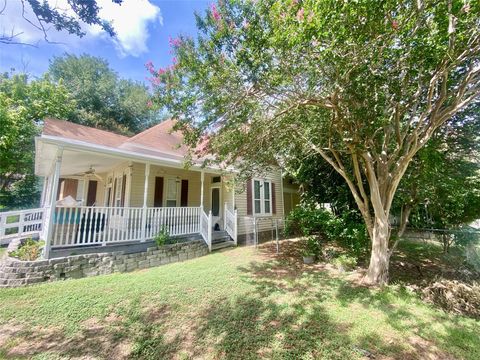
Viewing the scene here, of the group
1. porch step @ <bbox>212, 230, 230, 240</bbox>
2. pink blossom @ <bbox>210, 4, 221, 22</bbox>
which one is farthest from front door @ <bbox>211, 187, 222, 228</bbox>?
pink blossom @ <bbox>210, 4, 221, 22</bbox>

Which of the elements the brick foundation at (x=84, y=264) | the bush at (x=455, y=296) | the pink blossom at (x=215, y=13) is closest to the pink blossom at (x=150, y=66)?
the pink blossom at (x=215, y=13)

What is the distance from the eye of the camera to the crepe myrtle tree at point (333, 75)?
367 centimetres

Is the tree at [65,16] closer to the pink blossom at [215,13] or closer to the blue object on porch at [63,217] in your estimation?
the pink blossom at [215,13]

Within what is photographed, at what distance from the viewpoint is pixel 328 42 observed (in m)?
3.93

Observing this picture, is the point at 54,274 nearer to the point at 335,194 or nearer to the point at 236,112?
the point at 236,112

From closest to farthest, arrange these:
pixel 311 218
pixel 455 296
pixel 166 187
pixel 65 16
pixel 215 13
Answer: pixel 65 16 < pixel 455 296 < pixel 215 13 < pixel 311 218 < pixel 166 187

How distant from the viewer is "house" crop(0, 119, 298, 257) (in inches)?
246

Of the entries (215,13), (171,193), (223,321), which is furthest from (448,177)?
(171,193)

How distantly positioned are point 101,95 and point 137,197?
19.1 m

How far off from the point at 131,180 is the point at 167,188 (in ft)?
5.27

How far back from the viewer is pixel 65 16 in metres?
3.72

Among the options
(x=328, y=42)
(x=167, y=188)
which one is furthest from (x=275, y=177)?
(x=328, y=42)

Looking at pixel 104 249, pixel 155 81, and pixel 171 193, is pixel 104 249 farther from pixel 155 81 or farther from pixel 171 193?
pixel 155 81

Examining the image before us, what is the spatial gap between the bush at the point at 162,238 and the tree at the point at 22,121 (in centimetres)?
1349
